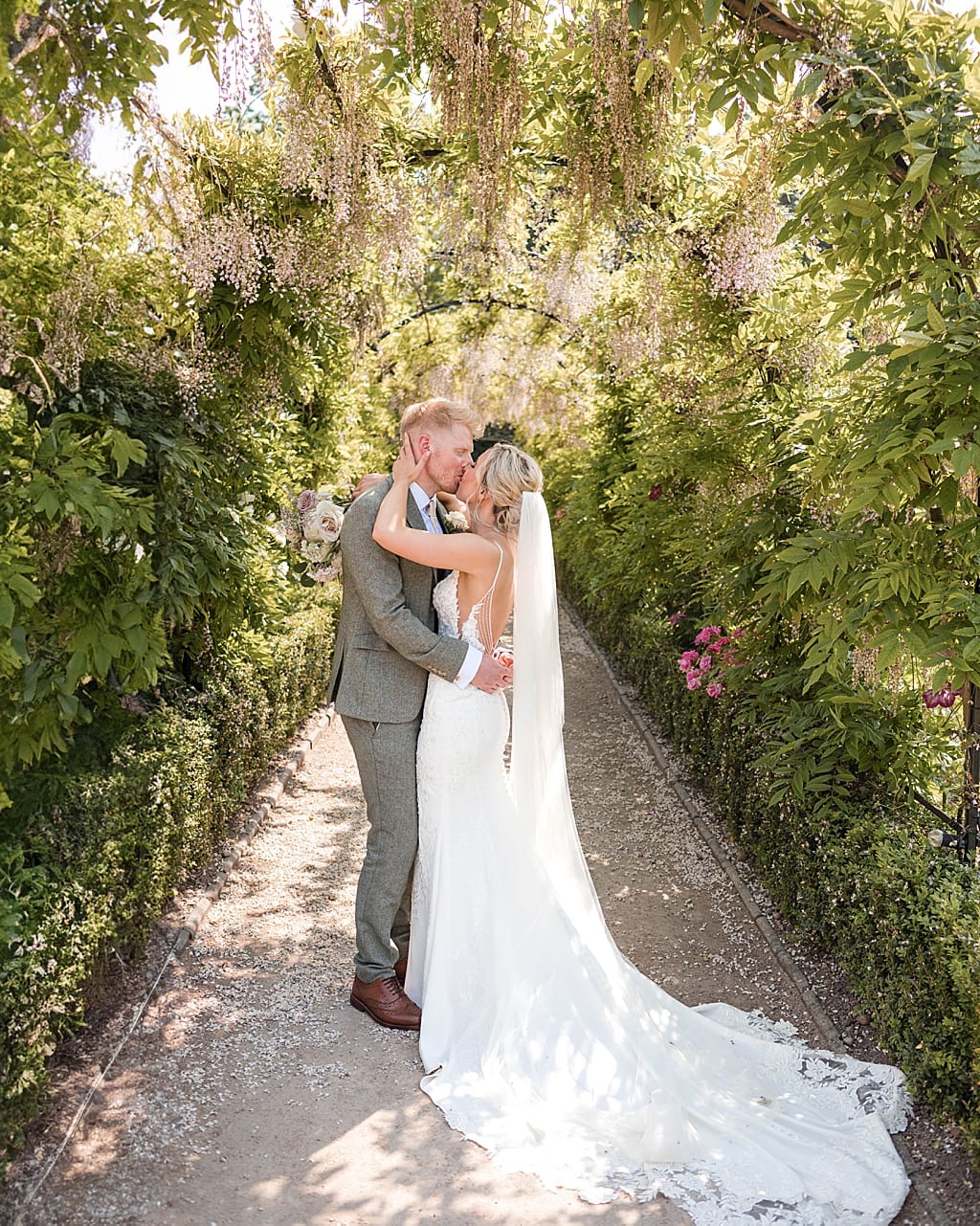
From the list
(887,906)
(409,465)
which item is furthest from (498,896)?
(409,465)

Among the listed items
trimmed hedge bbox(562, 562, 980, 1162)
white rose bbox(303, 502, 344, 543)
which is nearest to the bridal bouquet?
white rose bbox(303, 502, 344, 543)

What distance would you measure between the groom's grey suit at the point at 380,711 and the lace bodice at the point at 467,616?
99 mm

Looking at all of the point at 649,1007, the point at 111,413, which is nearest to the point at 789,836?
the point at 649,1007

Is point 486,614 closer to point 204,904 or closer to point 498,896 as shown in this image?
point 498,896

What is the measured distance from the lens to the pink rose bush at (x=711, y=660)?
196 inches

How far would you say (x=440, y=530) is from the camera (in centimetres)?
369

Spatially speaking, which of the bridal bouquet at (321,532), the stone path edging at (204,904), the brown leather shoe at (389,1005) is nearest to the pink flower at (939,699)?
the brown leather shoe at (389,1005)

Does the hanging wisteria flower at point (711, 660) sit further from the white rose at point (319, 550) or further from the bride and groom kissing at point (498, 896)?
the white rose at point (319, 550)

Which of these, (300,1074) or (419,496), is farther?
(419,496)

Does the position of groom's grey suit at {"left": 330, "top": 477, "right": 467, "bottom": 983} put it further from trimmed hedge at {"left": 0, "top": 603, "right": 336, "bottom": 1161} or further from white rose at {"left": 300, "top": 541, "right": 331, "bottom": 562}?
trimmed hedge at {"left": 0, "top": 603, "right": 336, "bottom": 1161}

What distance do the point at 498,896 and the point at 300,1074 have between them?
72cm

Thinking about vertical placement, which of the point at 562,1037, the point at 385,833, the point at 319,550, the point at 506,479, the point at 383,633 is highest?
the point at 506,479

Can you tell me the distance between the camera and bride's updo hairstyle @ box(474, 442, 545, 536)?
341 cm

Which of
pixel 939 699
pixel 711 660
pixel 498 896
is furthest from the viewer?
pixel 711 660
